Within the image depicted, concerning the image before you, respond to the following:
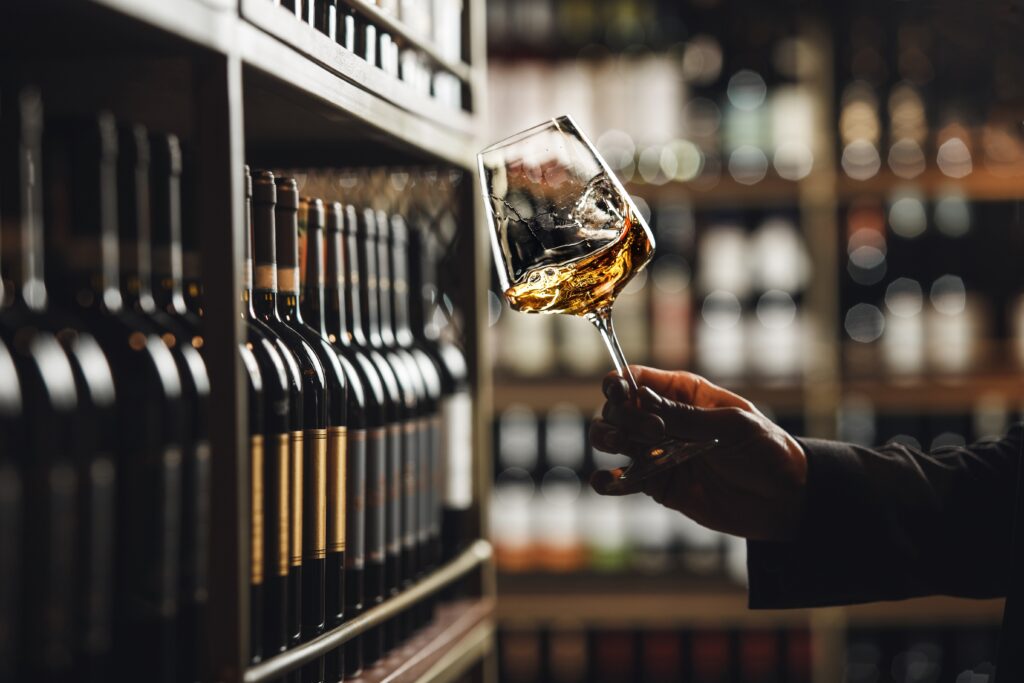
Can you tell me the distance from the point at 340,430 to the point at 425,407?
0.25m

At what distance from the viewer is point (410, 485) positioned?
1029 mm

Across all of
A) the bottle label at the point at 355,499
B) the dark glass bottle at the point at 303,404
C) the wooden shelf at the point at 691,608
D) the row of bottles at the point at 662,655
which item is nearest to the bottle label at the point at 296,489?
the dark glass bottle at the point at 303,404

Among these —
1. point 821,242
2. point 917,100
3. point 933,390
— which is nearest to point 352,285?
point 821,242

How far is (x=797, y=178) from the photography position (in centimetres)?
245

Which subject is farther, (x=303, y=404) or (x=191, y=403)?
(x=303, y=404)

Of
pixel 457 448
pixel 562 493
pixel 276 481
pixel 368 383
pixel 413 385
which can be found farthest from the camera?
pixel 562 493

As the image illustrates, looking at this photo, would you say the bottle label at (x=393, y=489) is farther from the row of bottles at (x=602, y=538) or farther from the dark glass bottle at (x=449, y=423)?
the row of bottles at (x=602, y=538)

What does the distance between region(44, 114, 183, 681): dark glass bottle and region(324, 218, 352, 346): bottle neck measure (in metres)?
0.27

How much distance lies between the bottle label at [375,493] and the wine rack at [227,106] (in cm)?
5

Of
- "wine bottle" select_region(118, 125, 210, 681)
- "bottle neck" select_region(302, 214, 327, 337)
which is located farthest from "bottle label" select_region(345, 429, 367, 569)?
"wine bottle" select_region(118, 125, 210, 681)

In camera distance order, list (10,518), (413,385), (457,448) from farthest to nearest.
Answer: (457,448)
(413,385)
(10,518)

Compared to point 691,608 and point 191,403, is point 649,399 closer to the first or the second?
point 191,403

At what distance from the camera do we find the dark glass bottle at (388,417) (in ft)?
3.10

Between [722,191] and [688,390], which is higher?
[722,191]
